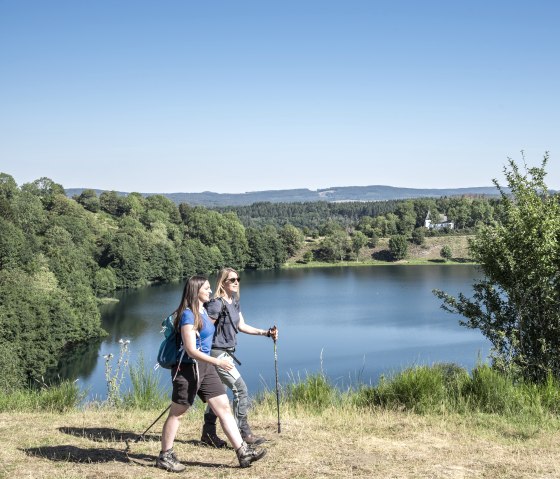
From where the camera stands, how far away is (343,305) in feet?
170

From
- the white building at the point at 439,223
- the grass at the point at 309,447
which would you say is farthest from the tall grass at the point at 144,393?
the white building at the point at 439,223

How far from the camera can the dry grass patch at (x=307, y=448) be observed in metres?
4.46

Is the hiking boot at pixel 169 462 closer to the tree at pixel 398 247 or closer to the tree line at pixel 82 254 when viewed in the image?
the tree line at pixel 82 254

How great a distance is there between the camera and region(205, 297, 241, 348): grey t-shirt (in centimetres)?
498

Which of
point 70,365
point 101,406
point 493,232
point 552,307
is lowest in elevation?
point 70,365

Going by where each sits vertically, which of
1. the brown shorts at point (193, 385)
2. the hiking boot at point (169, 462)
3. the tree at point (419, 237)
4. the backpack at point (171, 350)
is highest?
the backpack at point (171, 350)

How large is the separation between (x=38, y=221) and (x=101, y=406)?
5787cm

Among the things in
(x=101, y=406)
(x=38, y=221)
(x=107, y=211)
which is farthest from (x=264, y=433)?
(x=107, y=211)

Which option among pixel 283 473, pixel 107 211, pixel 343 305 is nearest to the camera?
pixel 283 473

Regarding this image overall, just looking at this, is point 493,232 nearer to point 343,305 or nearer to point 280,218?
point 343,305

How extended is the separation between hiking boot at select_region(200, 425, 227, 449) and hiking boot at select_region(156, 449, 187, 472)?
545 millimetres

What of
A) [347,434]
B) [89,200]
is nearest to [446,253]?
[89,200]

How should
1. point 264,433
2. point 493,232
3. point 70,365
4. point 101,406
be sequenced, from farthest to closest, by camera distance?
point 70,365, point 493,232, point 101,406, point 264,433

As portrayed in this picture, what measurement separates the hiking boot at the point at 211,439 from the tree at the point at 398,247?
298 feet
